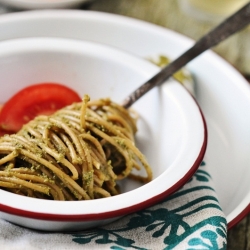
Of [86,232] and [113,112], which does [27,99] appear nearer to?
[113,112]

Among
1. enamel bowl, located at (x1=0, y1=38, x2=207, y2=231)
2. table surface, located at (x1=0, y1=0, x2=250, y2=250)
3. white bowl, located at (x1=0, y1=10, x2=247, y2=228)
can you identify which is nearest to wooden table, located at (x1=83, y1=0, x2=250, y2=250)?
table surface, located at (x1=0, y1=0, x2=250, y2=250)

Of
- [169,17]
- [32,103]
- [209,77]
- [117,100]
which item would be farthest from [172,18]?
[32,103]

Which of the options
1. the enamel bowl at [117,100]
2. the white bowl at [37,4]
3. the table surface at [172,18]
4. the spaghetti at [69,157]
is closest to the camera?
the enamel bowl at [117,100]

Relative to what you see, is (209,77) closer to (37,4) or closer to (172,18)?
(172,18)

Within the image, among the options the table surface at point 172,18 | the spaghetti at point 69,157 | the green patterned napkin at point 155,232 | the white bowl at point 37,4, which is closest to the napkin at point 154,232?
the green patterned napkin at point 155,232

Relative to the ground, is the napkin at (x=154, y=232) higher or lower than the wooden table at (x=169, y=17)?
lower

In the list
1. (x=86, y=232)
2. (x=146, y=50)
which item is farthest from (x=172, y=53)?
(x=86, y=232)

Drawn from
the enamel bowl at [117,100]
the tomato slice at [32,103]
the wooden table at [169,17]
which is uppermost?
the wooden table at [169,17]

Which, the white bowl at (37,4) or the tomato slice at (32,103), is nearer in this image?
the tomato slice at (32,103)

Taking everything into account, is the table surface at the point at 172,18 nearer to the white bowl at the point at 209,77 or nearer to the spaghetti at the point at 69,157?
the white bowl at the point at 209,77
